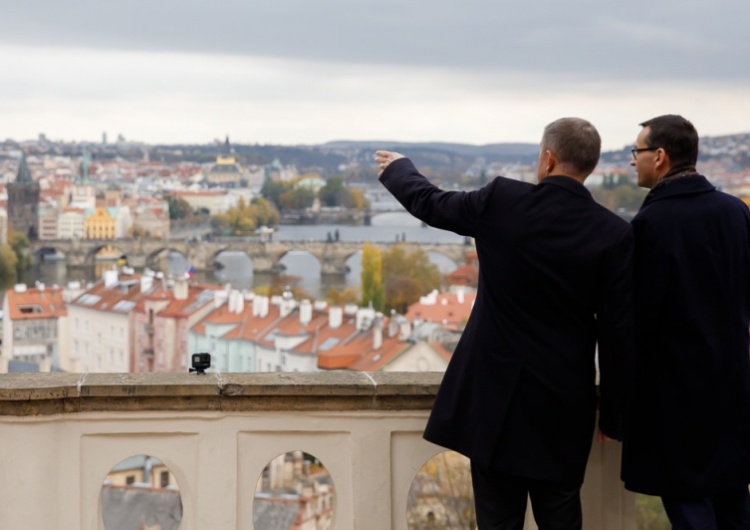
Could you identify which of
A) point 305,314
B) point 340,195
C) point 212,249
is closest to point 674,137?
point 305,314

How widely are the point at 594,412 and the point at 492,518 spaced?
195 mm

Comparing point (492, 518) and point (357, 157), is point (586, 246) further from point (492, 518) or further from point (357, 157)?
point (357, 157)

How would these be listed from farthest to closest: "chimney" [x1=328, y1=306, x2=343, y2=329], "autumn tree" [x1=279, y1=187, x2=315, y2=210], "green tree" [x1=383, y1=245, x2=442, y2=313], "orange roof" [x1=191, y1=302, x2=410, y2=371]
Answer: "autumn tree" [x1=279, y1=187, x2=315, y2=210], "green tree" [x1=383, y1=245, x2=442, y2=313], "chimney" [x1=328, y1=306, x2=343, y2=329], "orange roof" [x1=191, y1=302, x2=410, y2=371]

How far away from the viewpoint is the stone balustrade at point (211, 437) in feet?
6.26

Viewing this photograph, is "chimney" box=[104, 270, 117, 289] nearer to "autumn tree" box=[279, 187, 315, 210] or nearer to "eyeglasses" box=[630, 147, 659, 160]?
"autumn tree" box=[279, 187, 315, 210]

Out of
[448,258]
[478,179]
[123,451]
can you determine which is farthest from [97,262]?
[123,451]

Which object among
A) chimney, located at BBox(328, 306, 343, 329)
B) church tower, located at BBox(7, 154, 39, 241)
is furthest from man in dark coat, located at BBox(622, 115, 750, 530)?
church tower, located at BBox(7, 154, 39, 241)

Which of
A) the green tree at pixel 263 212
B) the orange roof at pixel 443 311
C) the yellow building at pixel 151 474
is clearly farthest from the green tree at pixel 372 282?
the yellow building at pixel 151 474

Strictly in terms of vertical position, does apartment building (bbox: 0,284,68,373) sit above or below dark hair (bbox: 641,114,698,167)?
below

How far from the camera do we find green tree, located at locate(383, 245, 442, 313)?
46375 mm

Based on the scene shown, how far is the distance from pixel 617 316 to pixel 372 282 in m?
43.5

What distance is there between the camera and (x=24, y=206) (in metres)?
62.6

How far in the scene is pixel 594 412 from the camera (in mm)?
1825

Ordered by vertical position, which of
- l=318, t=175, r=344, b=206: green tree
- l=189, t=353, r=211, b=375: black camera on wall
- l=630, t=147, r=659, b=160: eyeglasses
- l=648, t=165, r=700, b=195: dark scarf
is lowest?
l=318, t=175, r=344, b=206: green tree
